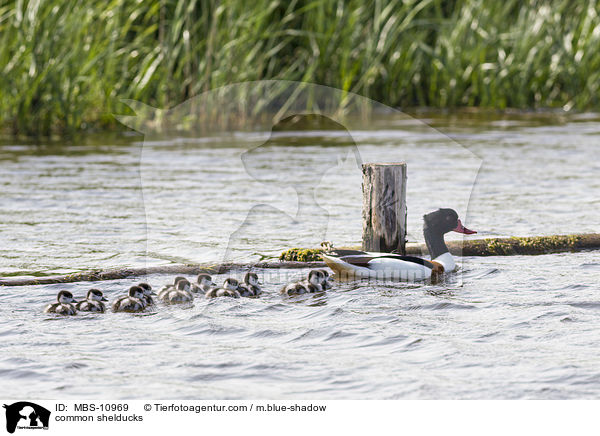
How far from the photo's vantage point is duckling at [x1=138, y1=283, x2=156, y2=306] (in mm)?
6336

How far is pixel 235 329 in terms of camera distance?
5930 millimetres

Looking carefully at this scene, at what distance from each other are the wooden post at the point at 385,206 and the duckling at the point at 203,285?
117 centimetres

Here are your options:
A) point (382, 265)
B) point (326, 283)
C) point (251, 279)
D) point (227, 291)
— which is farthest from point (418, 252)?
point (227, 291)

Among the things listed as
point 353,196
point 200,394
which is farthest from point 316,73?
point 200,394

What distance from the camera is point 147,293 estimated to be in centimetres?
641

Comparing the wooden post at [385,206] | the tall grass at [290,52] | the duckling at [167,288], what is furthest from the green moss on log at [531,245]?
the tall grass at [290,52]

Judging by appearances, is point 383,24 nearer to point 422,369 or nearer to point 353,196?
point 353,196

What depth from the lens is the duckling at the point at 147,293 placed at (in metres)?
6.34

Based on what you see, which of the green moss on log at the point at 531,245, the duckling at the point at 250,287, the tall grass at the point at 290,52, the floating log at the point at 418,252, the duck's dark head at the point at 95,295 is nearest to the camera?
the duck's dark head at the point at 95,295

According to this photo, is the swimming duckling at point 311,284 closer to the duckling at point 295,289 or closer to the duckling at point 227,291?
the duckling at point 295,289

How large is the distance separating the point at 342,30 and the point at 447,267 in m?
8.24

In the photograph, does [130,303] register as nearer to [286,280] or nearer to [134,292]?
[134,292]

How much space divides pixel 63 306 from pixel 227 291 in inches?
40.3
